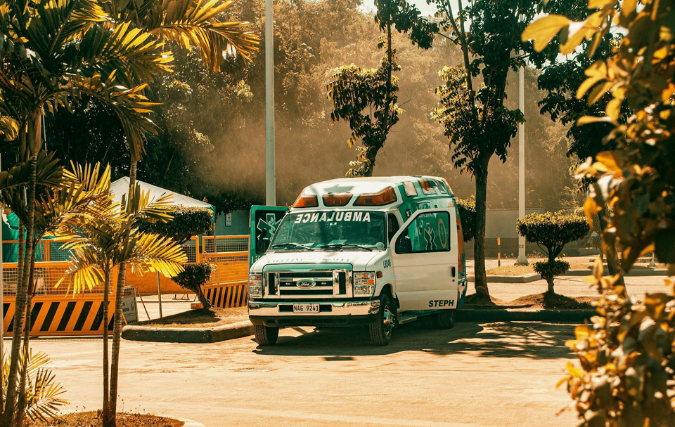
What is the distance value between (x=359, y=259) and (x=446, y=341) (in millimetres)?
2045

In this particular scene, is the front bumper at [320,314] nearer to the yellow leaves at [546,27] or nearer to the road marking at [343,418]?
the road marking at [343,418]

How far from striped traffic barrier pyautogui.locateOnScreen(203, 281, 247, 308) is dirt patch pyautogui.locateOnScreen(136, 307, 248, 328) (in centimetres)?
167

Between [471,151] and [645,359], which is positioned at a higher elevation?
[471,151]

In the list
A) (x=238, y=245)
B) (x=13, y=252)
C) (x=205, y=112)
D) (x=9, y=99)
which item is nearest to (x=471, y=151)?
(x=238, y=245)

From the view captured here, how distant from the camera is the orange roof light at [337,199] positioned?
45.8ft

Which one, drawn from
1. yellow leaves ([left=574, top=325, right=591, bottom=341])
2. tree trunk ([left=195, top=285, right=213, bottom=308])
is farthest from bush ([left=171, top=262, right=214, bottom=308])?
yellow leaves ([left=574, top=325, right=591, bottom=341])

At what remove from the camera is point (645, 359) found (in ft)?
6.98

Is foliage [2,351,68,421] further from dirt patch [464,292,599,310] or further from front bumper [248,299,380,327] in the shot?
dirt patch [464,292,599,310]

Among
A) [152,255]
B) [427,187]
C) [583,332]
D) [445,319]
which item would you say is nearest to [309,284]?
[445,319]

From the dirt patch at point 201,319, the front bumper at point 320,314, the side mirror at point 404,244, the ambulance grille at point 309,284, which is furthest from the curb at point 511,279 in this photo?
the ambulance grille at point 309,284

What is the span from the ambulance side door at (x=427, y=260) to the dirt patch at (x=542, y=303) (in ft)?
9.64

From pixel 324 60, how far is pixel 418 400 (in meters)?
35.4

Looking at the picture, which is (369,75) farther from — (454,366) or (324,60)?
(324,60)

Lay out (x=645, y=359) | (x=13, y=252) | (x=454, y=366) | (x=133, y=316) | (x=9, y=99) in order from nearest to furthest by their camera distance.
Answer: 1. (x=645, y=359)
2. (x=9, y=99)
3. (x=454, y=366)
4. (x=133, y=316)
5. (x=13, y=252)
